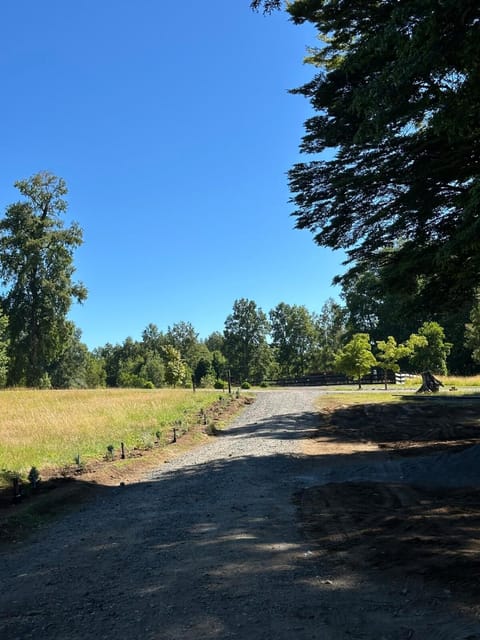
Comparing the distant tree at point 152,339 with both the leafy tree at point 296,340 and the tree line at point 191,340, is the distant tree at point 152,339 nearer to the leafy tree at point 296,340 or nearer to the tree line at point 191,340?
the tree line at point 191,340

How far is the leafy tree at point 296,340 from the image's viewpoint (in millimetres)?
89000

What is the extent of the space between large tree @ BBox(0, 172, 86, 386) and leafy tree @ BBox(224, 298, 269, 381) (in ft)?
141

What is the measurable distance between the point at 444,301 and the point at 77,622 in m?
10.4

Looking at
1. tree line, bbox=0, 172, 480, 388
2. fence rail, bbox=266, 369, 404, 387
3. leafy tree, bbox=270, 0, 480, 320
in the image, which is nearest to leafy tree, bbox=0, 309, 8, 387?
tree line, bbox=0, 172, 480, 388

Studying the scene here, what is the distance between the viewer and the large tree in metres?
46.2

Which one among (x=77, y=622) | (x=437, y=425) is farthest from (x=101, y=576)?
(x=437, y=425)

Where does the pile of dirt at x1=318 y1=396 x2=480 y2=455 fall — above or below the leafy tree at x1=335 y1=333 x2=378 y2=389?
below

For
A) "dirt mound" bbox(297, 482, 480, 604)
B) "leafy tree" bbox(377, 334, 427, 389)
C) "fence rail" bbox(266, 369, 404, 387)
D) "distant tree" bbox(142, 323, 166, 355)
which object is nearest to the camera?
"dirt mound" bbox(297, 482, 480, 604)

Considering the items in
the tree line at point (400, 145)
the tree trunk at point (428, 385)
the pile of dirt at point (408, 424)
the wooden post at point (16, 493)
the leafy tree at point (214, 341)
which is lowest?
the pile of dirt at point (408, 424)

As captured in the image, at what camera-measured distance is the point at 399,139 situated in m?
10.5

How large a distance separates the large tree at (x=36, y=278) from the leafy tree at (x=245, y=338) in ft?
141

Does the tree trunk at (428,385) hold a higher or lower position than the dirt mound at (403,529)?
higher

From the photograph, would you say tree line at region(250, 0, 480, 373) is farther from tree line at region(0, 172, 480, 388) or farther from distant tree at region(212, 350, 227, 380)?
distant tree at region(212, 350, 227, 380)

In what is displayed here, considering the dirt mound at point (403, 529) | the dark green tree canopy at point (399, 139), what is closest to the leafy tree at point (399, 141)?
the dark green tree canopy at point (399, 139)
